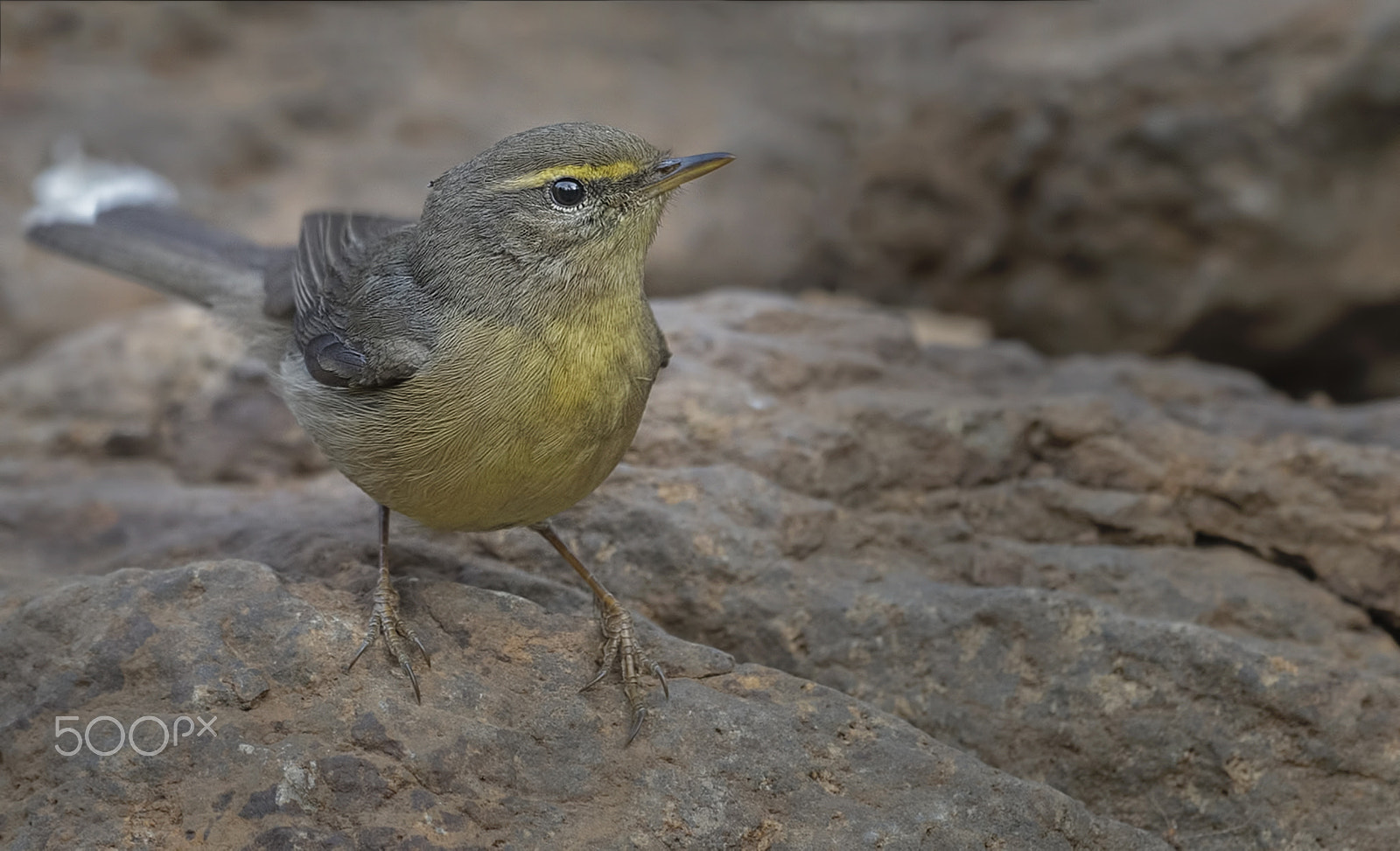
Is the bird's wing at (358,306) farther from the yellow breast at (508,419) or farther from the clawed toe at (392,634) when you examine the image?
the clawed toe at (392,634)

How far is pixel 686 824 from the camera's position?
340 cm

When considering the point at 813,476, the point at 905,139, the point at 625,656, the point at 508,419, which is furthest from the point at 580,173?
the point at 905,139

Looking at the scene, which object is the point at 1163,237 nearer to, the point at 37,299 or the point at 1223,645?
the point at 1223,645

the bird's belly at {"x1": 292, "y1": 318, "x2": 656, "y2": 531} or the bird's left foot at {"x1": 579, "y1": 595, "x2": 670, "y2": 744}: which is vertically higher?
the bird's belly at {"x1": 292, "y1": 318, "x2": 656, "y2": 531}

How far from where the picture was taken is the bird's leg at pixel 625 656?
3748mm

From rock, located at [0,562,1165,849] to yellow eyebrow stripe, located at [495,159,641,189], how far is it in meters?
1.47

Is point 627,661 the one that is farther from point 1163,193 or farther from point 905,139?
point 905,139

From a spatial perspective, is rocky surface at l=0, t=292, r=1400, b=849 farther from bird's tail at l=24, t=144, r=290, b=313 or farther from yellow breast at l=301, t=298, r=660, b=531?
bird's tail at l=24, t=144, r=290, b=313

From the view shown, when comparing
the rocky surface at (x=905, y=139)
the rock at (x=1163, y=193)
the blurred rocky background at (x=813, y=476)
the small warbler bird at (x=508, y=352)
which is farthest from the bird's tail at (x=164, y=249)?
the rock at (x=1163, y=193)

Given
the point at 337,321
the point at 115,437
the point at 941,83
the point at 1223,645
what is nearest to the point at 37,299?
the point at 115,437

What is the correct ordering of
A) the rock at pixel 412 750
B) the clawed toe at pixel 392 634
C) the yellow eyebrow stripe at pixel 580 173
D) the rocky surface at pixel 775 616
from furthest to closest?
the yellow eyebrow stripe at pixel 580 173
the clawed toe at pixel 392 634
the rocky surface at pixel 775 616
the rock at pixel 412 750

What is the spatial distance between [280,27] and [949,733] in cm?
817

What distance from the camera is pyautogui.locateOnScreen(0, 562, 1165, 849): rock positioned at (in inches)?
128

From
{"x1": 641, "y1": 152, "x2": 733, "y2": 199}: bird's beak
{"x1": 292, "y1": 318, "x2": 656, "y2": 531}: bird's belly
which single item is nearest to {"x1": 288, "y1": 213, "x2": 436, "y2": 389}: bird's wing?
{"x1": 292, "y1": 318, "x2": 656, "y2": 531}: bird's belly
